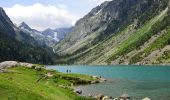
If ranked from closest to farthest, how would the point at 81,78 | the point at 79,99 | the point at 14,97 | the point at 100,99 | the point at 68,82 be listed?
the point at 14,97 < the point at 79,99 < the point at 100,99 < the point at 68,82 < the point at 81,78

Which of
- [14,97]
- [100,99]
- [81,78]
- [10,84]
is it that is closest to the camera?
[14,97]

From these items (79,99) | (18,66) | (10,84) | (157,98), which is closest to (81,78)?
(18,66)

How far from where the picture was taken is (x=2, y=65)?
128750 millimetres

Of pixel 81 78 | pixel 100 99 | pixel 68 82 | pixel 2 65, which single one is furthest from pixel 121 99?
pixel 2 65

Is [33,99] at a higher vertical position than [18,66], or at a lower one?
lower

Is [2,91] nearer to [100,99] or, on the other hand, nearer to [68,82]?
[100,99]

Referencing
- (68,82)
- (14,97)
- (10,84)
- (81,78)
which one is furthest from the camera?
(81,78)

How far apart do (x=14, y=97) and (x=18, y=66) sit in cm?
9197

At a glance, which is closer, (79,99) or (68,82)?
(79,99)

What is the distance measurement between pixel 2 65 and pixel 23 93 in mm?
87414

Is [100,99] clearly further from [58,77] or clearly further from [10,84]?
[58,77]

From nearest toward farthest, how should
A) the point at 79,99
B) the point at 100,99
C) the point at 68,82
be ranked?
the point at 79,99 < the point at 100,99 < the point at 68,82

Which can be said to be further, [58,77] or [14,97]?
[58,77]

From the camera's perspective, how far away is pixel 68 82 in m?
118
